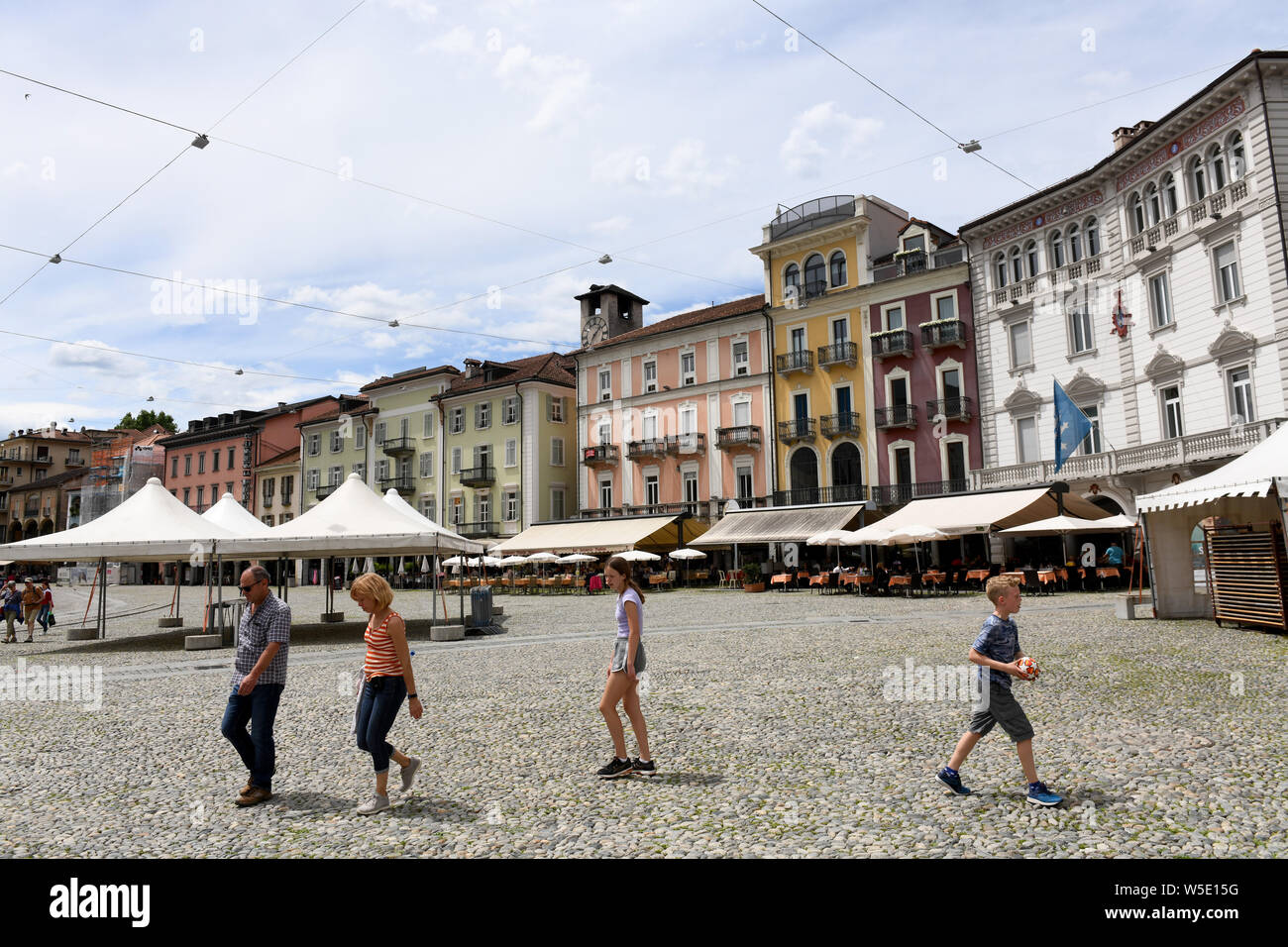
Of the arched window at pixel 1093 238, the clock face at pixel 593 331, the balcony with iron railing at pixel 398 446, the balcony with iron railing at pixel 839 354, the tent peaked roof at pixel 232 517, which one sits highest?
the clock face at pixel 593 331

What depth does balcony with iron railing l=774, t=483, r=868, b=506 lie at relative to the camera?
3634 centimetres

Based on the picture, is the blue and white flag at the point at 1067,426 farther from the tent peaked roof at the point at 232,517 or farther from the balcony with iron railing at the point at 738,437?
the tent peaked roof at the point at 232,517

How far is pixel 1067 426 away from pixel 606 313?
106 ft

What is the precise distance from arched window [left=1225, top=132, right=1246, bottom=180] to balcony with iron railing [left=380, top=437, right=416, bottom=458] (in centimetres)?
4536

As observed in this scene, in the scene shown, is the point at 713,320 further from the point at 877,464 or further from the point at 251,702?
the point at 251,702

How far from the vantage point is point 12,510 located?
96.2 meters

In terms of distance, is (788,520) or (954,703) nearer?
(954,703)

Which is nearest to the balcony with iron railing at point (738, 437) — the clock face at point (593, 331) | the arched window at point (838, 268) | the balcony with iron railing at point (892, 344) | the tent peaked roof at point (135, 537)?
the balcony with iron railing at point (892, 344)

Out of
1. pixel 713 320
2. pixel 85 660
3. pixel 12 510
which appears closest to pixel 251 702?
pixel 85 660

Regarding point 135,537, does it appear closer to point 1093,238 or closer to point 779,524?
point 779,524

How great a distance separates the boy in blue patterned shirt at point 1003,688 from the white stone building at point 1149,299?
63.9 feet

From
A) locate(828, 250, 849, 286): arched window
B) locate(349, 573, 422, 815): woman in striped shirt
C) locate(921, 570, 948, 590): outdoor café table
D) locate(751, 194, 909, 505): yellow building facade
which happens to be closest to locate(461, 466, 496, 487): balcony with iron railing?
locate(751, 194, 909, 505): yellow building facade

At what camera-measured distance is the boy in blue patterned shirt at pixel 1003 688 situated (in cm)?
522

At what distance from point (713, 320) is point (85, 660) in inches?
1280
